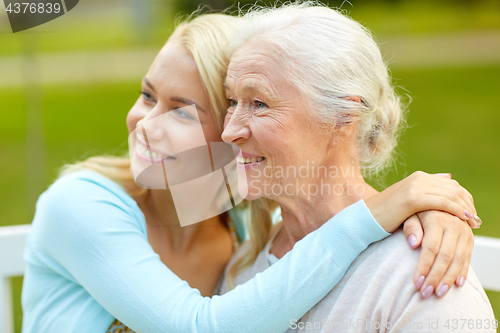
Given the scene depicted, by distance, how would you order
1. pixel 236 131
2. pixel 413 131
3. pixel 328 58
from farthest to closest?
pixel 413 131 < pixel 236 131 < pixel 328 58

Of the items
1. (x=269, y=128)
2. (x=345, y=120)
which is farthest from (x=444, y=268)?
(x=269, y=128)

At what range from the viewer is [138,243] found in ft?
5.88

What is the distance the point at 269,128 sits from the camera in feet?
5.49

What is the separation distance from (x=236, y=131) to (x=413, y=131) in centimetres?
875

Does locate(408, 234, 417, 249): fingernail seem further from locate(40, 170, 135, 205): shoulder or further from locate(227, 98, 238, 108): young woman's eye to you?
locate(40, 170, 135, 205): shoulder

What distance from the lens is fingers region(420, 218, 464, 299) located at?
4.45 ft

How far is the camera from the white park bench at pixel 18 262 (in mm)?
2117

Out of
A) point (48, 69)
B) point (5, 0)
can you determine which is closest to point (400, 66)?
point (48, 69)

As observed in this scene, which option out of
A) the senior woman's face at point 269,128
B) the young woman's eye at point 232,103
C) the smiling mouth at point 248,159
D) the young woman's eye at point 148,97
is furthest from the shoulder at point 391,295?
the young woman's eye at point 148,97

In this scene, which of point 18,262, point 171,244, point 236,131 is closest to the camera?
point 236,131

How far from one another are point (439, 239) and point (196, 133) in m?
1.04

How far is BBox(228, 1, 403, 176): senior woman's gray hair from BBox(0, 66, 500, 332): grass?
9.37 ft

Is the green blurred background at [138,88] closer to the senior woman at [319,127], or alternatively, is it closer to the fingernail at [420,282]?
the senior woman at [319,127]

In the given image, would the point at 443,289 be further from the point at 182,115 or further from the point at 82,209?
the point at 82,209
